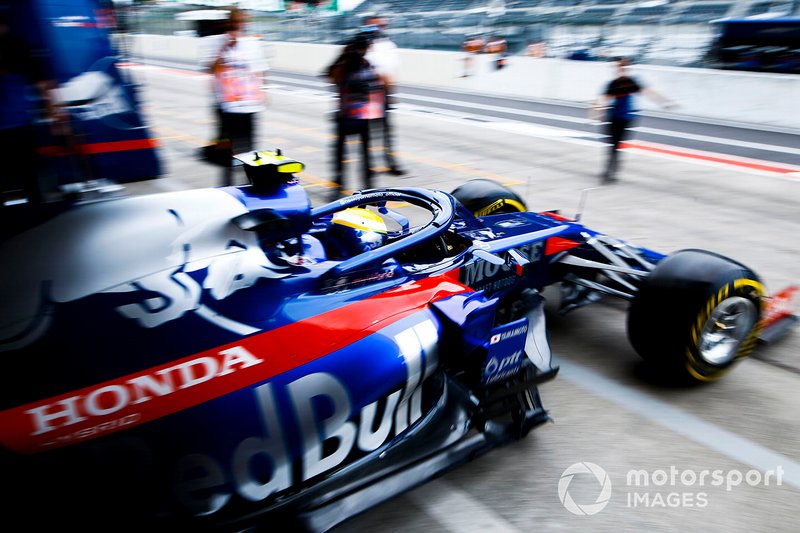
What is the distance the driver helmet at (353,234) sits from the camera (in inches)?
137

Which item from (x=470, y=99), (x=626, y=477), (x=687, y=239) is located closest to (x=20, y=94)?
(x=626, y=477)

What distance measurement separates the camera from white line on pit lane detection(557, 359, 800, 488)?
3.07 metres

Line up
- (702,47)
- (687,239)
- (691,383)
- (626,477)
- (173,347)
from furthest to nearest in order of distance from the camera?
(702,47) → (687,239) → (691,383) → (626,477) → (173,347)

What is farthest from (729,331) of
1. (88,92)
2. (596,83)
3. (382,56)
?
(596,83)

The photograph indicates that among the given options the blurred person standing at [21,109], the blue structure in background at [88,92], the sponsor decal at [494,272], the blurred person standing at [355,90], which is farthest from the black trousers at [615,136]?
the blurred person standing at [21,109]

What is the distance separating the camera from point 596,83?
50.8 ft

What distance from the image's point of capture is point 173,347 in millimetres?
2232

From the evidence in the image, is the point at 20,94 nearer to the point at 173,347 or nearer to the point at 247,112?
the point at 247,112

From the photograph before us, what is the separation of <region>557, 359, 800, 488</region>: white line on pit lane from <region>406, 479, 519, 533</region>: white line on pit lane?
1184 mm

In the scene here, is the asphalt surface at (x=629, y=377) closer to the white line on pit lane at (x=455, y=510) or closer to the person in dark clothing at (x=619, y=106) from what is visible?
the white line on pit lane at (x=455, y=510)

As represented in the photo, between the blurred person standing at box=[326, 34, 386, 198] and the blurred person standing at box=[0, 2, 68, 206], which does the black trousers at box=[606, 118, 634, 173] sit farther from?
the blurred person standing at box=[0, 2, 68, 206]

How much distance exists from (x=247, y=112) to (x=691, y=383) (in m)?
4.79

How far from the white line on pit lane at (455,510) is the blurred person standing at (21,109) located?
15.5 ft

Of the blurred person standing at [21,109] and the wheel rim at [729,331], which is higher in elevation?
the blurred person standing at [21,109]
